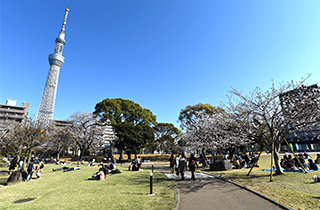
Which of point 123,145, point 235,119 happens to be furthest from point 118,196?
point 123,145

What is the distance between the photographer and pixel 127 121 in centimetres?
3941

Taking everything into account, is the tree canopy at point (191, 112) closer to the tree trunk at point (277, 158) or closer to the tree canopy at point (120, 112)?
the tree canopy at point (120, 112)

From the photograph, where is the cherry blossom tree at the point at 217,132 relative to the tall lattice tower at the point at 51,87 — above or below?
below

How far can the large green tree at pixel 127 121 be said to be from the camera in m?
33.2

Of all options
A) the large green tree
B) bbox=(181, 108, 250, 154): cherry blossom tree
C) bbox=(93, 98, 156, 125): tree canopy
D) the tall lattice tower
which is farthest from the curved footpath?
the tall lattice tower

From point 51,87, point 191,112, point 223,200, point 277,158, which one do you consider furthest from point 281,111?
point 51,87

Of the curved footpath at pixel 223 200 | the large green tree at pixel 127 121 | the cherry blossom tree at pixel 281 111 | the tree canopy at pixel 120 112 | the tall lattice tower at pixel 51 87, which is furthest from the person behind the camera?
the tall lattice tower at pixel 51 87

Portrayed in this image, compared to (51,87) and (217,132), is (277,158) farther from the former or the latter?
(51,87)

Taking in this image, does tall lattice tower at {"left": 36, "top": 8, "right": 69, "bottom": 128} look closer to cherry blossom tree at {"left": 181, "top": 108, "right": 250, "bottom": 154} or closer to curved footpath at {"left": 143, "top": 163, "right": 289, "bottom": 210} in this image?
cherry blossom tree at {"left": 181, "top": 108, "right": 250, "bottom": 154}

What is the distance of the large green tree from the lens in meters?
33.2

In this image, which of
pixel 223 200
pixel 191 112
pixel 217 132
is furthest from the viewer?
pixel 191 112

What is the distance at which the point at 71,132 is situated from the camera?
1228 inches

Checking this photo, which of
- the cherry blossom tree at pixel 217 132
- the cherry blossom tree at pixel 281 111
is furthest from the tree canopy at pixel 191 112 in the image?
the cherry blossom tree at pixel 281 111

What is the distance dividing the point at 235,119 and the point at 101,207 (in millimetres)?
13389
